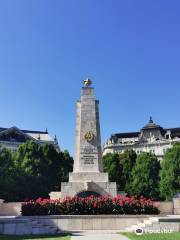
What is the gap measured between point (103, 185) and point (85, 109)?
22.5 ft

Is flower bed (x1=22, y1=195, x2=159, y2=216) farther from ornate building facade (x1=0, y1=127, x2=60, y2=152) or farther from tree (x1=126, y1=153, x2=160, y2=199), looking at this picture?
ornate building facade (x1=0, y1=127, x2=60, y2=152)

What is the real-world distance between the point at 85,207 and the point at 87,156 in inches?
283

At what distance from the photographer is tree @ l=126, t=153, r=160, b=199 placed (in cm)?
5231

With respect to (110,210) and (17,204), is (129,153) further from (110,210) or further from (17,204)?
(110,210)

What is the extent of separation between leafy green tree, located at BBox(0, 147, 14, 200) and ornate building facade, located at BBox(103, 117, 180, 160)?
174 ft

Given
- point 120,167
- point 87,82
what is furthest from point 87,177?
Answer: point 120,167

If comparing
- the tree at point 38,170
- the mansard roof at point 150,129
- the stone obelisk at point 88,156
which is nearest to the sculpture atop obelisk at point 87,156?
the stone obelisk at point 88,156

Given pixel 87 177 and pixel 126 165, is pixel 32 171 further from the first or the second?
pixel 87 177

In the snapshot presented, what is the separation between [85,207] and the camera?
20.4 meters

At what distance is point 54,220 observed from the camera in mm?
18734

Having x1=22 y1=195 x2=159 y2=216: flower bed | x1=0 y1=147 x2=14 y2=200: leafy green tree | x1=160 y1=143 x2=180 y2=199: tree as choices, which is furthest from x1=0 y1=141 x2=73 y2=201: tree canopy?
x1=22 y1=195 x2=159 y2=216: flower bed

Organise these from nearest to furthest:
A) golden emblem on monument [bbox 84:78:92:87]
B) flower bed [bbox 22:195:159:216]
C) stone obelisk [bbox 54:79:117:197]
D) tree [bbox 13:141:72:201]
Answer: flower bed [bbox 22:195:159:216] < stone obelisk [bbox 54:79:117:197] < golden emblem on monument [bbox 84:78:92:87] < tree [bbox 13:141:72:201]

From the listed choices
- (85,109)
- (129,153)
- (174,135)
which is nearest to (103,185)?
(85,109)

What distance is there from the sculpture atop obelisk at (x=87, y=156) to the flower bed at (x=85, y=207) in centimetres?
435
